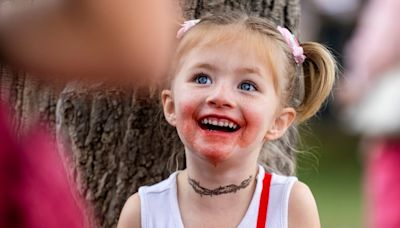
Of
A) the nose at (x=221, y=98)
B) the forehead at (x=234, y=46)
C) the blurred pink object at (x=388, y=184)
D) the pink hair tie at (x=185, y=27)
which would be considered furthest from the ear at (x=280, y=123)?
the blurred pink object at (x=388, y=184)

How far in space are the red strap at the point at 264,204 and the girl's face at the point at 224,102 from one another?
12 centimetres

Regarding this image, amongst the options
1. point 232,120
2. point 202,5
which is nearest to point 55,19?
point 232,120

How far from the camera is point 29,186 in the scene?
7.11 feet

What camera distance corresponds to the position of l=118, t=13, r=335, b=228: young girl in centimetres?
Result: 373

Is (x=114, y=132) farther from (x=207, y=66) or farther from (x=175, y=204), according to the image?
(x=207, y=66)

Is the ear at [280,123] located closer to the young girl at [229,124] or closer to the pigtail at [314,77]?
the young girl at [229,124]

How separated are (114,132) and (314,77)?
697mm

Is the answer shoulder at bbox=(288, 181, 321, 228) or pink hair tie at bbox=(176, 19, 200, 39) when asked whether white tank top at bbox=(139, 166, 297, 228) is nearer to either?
shoulder at bbox=(288, 181, 321, 228)

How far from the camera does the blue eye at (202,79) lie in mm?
3783

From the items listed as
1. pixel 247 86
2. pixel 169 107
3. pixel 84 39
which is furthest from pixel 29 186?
pixel 169 107

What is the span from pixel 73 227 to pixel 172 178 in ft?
5.86

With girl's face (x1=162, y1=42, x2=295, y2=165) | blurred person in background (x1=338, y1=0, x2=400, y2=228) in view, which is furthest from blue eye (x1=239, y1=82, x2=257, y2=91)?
blurred person in background (x1=338, y1=0, x2=400, y2=228)

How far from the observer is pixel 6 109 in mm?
2172

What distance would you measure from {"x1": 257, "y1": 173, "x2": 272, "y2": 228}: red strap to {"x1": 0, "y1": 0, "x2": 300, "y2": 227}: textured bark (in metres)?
0.43
